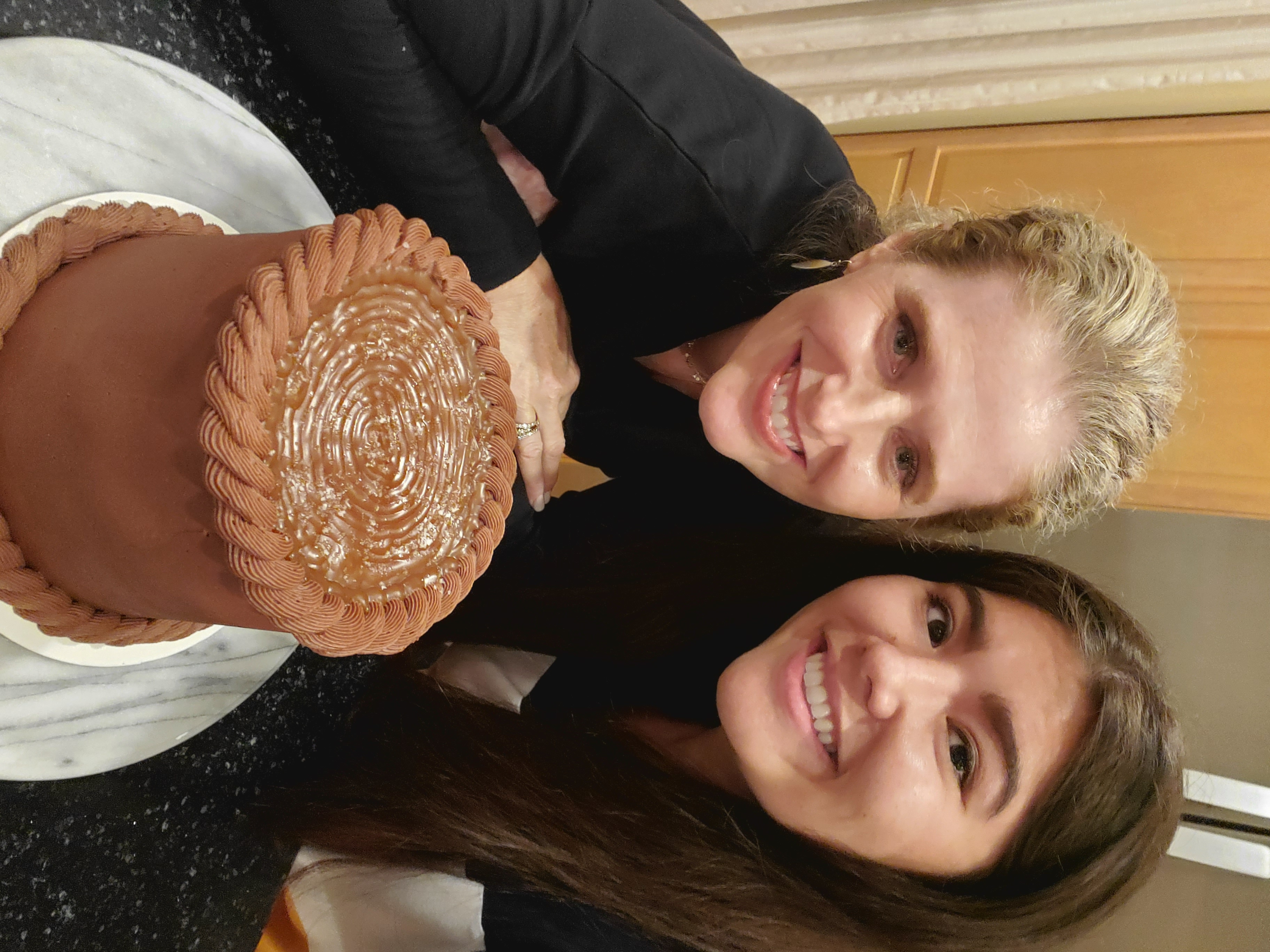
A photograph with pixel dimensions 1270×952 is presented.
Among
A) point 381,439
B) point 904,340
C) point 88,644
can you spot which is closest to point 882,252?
point 904,340

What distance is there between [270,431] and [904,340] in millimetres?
775

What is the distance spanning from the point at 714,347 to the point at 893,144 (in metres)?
1.73

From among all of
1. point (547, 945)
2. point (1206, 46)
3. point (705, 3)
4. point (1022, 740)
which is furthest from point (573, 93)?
point (1206, 46)

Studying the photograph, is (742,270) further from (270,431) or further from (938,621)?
(270,431)

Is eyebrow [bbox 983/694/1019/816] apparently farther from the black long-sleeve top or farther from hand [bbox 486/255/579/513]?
hand [bbox 486/255/579/513]

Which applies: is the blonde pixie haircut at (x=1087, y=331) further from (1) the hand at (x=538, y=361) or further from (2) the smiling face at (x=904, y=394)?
(1) the hand at (x=538, y=361)

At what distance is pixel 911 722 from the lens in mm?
954

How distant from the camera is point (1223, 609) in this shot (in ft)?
7.07

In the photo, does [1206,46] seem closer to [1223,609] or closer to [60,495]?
[1223,609]

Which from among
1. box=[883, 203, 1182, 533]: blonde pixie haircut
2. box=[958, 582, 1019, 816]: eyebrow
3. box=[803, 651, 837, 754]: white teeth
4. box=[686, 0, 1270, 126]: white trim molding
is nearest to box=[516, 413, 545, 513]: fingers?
box=[803, 651, 837, 754]: white teeth

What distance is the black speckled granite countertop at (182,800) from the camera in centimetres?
67

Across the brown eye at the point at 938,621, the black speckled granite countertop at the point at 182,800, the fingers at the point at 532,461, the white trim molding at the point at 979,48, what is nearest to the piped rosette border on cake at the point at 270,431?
the black speckled granite countertop at the point at 182,800

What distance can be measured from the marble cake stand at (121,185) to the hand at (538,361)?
12.5 inches

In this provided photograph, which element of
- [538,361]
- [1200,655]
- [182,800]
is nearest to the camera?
[182,800]
